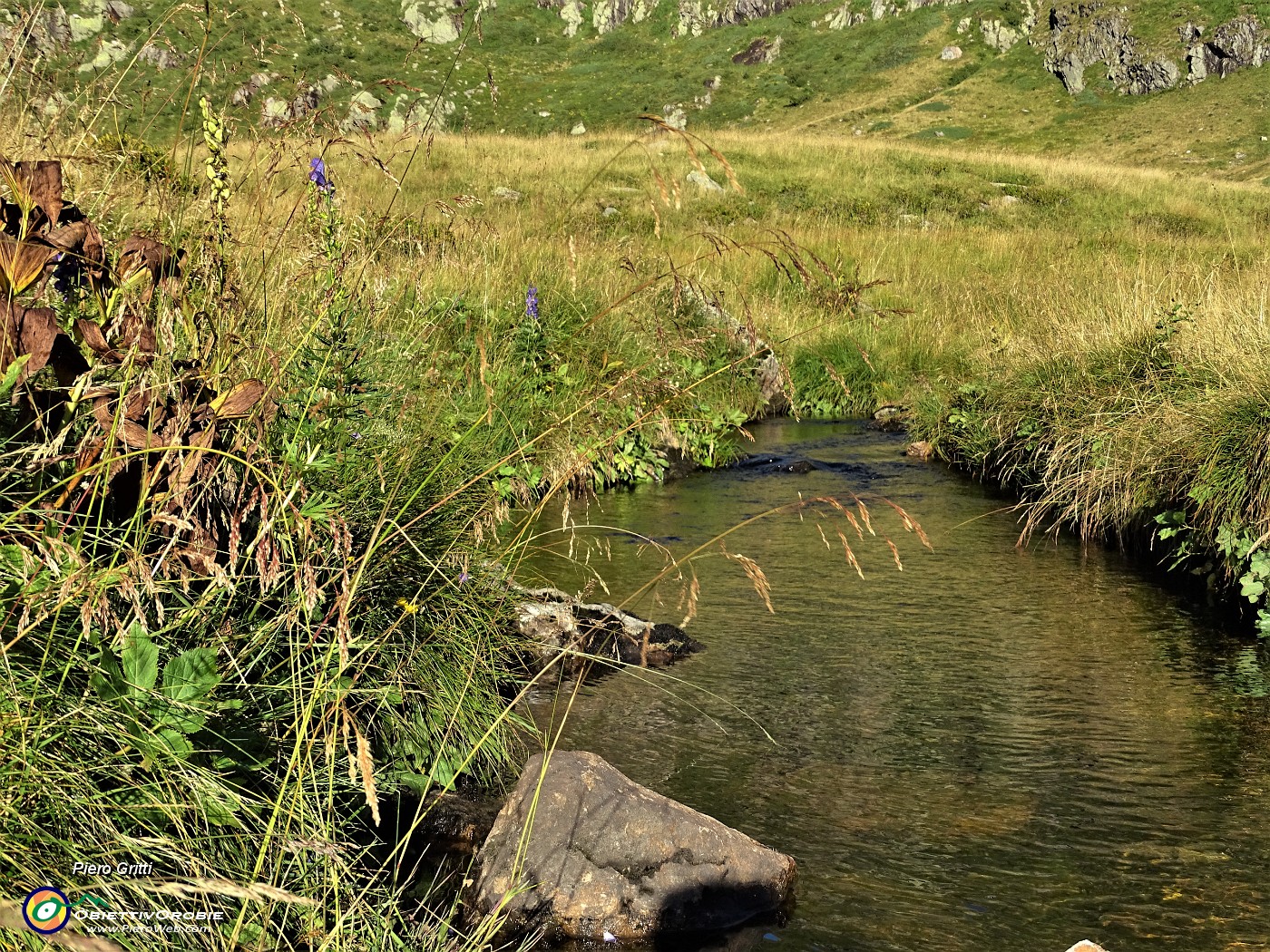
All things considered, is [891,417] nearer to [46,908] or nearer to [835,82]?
[46,908]

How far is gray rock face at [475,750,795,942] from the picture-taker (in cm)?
285

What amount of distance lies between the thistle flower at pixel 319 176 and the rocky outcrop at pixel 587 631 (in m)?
1.54

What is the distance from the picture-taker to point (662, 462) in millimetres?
8492

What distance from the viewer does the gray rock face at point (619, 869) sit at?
285 centimetres

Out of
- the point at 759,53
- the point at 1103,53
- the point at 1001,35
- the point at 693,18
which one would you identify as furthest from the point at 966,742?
the point at 693,18

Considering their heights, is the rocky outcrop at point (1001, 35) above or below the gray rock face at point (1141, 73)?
above

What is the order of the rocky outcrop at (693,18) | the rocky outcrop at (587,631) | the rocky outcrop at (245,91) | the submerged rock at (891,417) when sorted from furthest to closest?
the rocky outcrop at (693,18) → the submerged rock at (891,417) → the rocky outcrop at (587,631) → the rocky outcrop at (245,91)

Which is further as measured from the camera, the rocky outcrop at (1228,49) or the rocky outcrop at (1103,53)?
the rocky outcrop at (1103,53)

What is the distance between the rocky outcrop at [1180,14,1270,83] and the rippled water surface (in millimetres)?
66487

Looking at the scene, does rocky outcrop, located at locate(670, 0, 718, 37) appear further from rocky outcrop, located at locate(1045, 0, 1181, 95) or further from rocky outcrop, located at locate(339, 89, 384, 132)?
rocky outcrop, located at locate(339, 89, 384, 132)

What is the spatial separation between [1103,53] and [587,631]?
7411cm

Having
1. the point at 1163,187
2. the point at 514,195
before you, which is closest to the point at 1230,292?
the point at 514,195

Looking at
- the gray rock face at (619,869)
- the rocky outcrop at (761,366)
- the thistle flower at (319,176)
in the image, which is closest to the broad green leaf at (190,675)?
the gray rock face at (619,869)

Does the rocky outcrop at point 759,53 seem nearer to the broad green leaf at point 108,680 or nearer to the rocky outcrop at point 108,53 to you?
the rocky outcrop at point 108,53
